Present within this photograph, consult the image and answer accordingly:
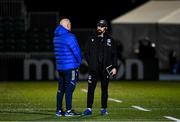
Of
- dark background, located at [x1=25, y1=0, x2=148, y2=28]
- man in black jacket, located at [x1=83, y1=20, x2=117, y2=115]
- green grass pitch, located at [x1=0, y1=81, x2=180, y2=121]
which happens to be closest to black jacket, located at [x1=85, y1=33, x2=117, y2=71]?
man in black jacket, located at [x1=83, y1=20, x2=117, y2=115]

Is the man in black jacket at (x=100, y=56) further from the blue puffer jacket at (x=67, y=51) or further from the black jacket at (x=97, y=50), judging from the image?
the blue puffer jacket at (x=67, y=51)

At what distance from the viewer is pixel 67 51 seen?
1464 centimetres

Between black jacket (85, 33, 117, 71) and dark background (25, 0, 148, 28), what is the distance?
30.2m

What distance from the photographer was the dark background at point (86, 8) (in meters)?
45.3

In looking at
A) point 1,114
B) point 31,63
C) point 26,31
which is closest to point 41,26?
point 26,31

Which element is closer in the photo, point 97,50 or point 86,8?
point 97,50

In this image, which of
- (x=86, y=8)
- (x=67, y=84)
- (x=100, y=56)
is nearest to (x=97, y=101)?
(x=100, y=56)

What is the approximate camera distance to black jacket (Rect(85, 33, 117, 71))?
48.8 ft

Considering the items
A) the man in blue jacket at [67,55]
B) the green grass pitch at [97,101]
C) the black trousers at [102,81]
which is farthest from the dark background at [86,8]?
the man in blue jacket at [67,55]

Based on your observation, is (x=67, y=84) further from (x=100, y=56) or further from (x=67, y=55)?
(x=100, y=56)

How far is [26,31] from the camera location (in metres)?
34.9

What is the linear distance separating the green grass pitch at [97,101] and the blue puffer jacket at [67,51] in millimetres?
1088

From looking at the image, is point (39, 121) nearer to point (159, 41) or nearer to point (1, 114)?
point (1, 114)

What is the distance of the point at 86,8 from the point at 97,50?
31.8 m
